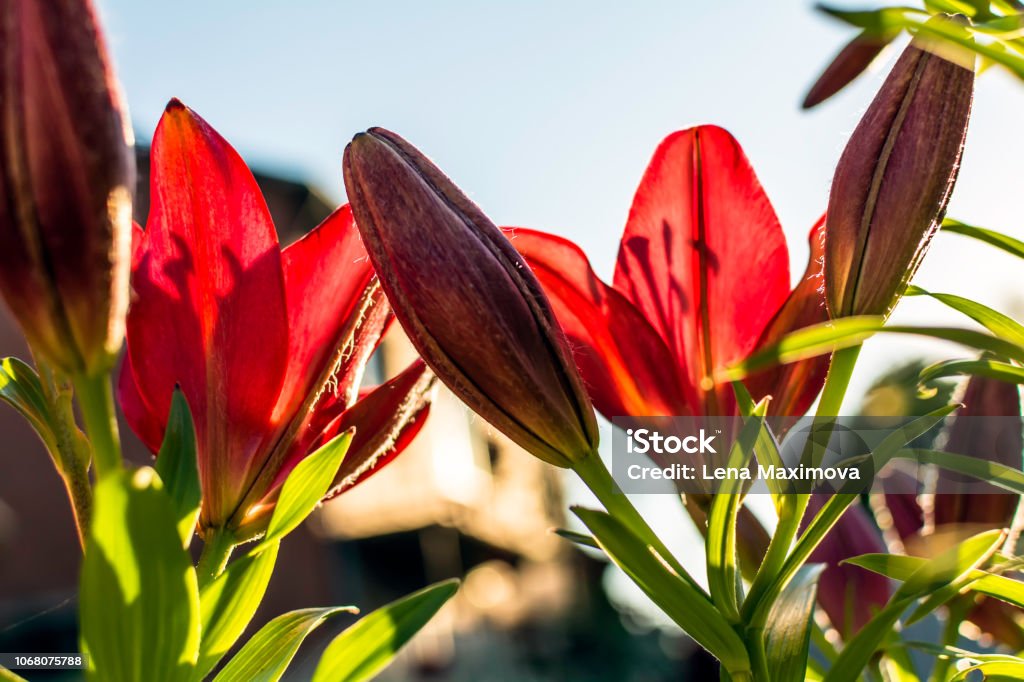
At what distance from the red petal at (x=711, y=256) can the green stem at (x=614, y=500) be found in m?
0.09

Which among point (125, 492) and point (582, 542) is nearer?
point (125, 492)

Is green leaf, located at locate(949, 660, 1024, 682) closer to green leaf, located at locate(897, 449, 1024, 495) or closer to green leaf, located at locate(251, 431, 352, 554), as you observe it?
green leaf, located at locate(897, 449, 1024, 495)

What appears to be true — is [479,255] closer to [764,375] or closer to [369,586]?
[764,375]

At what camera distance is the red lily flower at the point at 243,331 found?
14.0 inches

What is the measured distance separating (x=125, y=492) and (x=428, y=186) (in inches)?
5.5

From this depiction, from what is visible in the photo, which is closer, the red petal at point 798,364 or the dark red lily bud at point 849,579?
the red petal at point 798,364

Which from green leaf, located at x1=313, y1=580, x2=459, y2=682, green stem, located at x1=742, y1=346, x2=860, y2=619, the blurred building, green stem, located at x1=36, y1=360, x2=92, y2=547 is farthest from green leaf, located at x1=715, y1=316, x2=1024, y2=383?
the blurred building

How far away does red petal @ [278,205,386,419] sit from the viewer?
15.1 inches

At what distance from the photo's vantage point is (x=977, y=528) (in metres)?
0.46

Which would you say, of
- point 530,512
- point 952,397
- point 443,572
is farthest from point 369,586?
point 952,397

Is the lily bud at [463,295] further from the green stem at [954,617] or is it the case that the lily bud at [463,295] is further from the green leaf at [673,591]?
the green stem at [954,617]


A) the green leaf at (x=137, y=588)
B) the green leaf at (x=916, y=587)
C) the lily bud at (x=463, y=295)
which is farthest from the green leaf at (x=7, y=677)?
the green leaf at (x=916, y=587)

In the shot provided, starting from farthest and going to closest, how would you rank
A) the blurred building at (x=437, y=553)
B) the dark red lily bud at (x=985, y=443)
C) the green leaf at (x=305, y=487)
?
1. the blurred building at (x=437, y=553)
2. the dark red lily bud at (x=985, y=443)
3. the green leaf at (x=305, y=487)

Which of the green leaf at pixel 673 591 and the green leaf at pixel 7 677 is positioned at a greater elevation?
the green leaf at pixel 7 677
